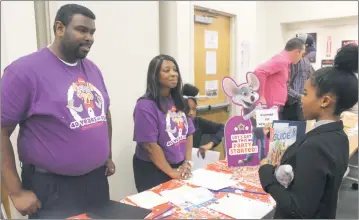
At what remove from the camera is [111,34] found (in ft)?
7.73

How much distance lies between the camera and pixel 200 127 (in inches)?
94.9

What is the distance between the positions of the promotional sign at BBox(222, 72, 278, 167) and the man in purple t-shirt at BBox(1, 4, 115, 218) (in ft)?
2.62

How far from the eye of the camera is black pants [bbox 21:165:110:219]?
127cm

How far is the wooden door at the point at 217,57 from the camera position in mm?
3520

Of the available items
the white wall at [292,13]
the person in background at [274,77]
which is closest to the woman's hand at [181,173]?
the person in background at [274,77]

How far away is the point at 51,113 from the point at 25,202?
1.23 feet

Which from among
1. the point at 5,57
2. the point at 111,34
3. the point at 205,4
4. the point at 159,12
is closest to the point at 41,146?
the point at 5,57

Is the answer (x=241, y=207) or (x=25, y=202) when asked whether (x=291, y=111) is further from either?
(x=25, y=202)

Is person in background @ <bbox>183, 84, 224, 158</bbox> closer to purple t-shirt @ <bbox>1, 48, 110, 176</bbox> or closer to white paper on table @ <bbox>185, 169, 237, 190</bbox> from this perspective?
white paper on table @ <bbox>185, 169, 237, 190</bbox>

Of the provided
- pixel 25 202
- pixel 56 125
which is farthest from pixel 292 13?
pixel 25 202

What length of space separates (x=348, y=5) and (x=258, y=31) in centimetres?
132

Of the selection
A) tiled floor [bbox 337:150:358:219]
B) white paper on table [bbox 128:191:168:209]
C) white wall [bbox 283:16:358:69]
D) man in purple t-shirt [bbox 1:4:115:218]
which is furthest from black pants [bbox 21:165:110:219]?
white wall [bbox 283:16:358:69]

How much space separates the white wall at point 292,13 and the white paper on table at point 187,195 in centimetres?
375

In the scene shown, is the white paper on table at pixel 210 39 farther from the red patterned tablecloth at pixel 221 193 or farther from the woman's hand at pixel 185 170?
the woman's hand at pixel 185 170
